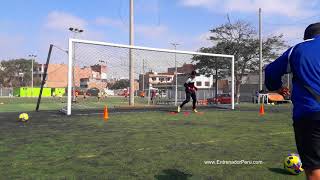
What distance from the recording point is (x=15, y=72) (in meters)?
110

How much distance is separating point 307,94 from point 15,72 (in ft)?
378

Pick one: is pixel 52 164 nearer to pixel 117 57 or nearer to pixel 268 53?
pixel 117 57

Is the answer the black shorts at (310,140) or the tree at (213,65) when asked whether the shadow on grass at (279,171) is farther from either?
the tree at (213,65)

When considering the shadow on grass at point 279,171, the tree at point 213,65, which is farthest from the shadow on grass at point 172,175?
the tree at point 213,65

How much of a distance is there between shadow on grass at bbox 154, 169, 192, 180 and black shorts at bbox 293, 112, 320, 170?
6.91 ft

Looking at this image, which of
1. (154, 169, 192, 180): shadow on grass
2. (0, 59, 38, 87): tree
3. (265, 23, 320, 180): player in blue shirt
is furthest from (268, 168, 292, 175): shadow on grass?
(0, 59, 38, 87): tree

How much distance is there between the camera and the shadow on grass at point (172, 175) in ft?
15.9

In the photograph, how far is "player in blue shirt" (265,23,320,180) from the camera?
289cm

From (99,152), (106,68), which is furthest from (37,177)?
(106,68)

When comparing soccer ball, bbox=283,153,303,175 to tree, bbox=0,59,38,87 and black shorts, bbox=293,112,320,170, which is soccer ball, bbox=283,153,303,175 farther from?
tree, bbox=0,59,38,87

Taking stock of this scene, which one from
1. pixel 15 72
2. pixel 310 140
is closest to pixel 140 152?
pixel 310 140

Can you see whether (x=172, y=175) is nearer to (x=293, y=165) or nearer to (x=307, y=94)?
(x=293, y=165)

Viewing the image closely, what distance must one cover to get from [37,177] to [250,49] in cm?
4893

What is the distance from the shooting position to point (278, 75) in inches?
125
